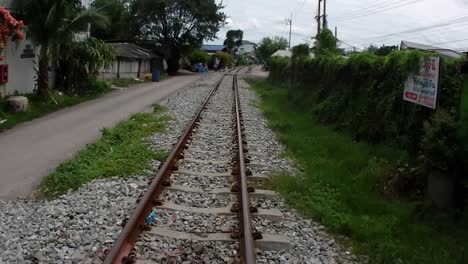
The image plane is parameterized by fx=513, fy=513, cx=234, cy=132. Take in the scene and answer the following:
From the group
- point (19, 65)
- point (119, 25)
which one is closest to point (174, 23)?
point (119, 25)

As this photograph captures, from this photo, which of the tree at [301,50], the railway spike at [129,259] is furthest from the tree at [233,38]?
the railway spike at [129,259]

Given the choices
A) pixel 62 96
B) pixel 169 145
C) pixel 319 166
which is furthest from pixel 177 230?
pixel 62 96

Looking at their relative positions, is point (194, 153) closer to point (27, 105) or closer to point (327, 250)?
point (327, 250)

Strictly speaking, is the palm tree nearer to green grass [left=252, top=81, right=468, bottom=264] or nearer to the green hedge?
the green hedge

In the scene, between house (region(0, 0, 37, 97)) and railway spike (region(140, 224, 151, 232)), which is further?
house (region(0, 0, 37, 97))

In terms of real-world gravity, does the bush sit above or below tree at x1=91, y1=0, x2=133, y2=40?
below

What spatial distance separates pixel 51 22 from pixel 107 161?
1075 centimetres

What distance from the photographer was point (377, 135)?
10.6 meters

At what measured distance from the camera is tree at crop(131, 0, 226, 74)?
195 feet

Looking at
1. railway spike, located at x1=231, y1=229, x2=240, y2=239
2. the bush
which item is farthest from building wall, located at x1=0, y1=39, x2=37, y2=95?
the bush

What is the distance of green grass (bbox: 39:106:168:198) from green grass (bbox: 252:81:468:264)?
2.54 m

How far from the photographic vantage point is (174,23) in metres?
60.5

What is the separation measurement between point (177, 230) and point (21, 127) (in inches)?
371

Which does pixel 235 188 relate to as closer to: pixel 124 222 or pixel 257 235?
pixel 257 235
